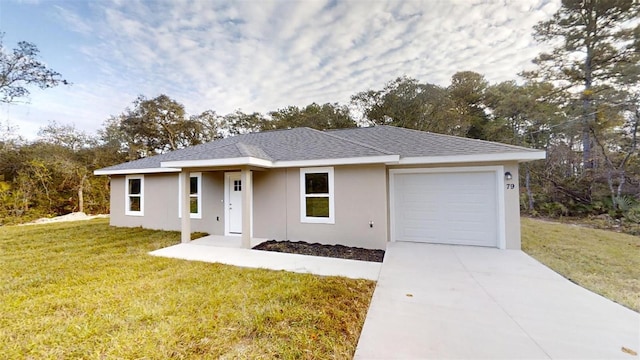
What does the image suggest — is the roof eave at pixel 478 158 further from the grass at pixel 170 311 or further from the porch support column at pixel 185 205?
the porch support column at pixel 185 205

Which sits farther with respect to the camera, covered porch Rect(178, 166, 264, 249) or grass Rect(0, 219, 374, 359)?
covered porch Rect(178, 166, 264, 249)

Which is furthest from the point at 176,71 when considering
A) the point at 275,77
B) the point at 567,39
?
the point at 567,39

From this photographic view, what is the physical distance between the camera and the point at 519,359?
2.42 meters

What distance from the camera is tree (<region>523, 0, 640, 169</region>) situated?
41.7 feet

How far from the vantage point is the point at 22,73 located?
41.6ft

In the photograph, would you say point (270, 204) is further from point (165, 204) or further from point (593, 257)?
point (593, 257)

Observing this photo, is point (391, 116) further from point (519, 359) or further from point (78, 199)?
point (78, 199)

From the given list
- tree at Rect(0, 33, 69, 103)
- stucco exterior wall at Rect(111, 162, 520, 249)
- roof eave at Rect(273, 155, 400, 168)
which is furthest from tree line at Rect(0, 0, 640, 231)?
roof eave at Rect(273, 155, 400, 168)

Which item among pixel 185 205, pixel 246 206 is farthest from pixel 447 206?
pixel 185 205

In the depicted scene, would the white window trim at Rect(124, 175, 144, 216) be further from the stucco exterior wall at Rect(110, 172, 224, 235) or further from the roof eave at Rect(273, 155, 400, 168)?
the roof eave at Rect(273, 155, 400, 168)

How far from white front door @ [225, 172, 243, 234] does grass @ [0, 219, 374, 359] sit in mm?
2909

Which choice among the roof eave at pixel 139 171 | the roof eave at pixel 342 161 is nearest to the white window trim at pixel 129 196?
the roof eave at pixel 139 171

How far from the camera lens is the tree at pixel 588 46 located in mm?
12703

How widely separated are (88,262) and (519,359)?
807 cm
